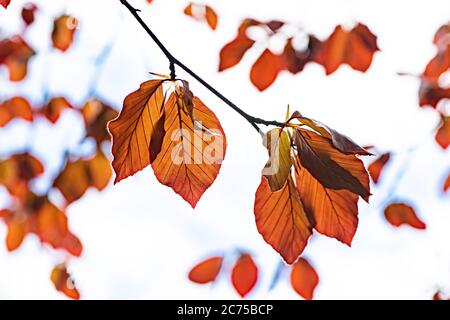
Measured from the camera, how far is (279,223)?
0.43m

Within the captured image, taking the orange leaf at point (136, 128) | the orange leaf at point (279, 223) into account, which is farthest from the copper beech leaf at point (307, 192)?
the orange leaf at point (136, 128)

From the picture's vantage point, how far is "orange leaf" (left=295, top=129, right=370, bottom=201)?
40 centimetres

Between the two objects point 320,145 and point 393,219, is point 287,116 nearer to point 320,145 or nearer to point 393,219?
point 320,145

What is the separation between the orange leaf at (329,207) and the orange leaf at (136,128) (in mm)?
135

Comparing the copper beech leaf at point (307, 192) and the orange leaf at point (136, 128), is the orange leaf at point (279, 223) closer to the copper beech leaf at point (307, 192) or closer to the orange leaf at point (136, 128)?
the copper beech leaf at point (307, 192)

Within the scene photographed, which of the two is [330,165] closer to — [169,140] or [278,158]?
[278,158]

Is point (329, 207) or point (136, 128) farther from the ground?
point (136, 128)

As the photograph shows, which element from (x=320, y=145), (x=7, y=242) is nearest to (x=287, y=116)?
(x=320, y=145)

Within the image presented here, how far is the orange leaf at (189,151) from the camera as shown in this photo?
0.44 metres

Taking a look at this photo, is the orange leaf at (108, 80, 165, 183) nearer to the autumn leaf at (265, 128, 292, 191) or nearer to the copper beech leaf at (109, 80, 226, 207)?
the copper beech leaf at (109, 80, 226, 207)

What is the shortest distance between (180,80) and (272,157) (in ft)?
0.33

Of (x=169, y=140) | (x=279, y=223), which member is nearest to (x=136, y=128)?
(x=169, y=140)

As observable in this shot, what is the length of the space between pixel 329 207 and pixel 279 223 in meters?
0.05

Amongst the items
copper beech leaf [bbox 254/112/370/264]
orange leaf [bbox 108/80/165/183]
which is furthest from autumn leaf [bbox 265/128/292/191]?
orange leaf [bbox 108/80/165/183]
